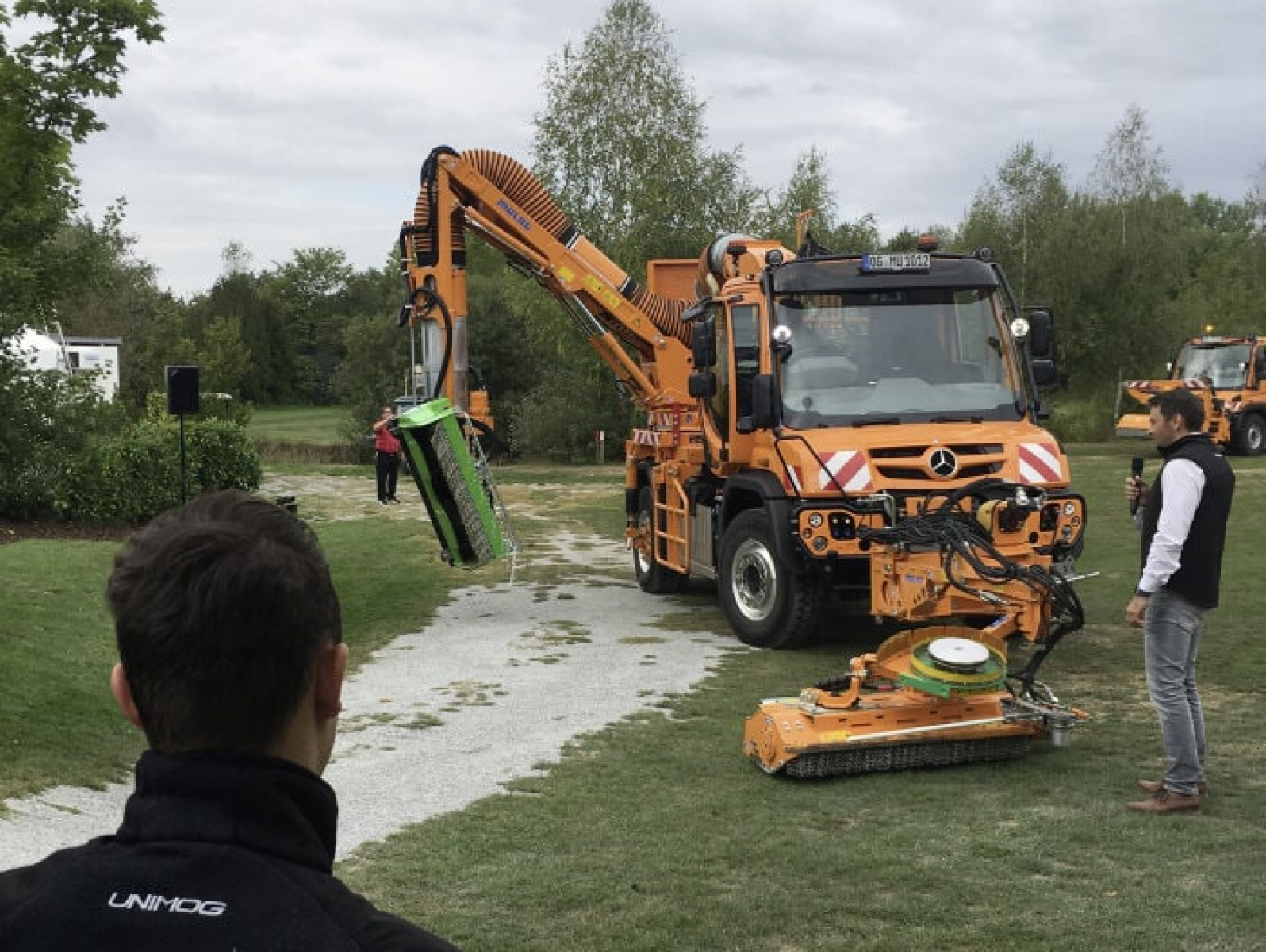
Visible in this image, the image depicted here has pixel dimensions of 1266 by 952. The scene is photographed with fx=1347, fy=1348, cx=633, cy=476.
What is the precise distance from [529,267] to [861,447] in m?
5.59

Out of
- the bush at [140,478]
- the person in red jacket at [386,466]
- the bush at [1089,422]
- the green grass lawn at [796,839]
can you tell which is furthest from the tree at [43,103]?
the bush at [1089,422]

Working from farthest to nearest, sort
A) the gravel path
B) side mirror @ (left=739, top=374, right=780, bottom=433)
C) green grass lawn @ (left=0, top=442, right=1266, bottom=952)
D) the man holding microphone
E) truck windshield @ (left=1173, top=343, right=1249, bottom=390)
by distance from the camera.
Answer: truck windshield @ (left=1173, top=343, right=1249, bottom=390)
side mirror @ (left=739, top=374, right=780, bottom=433)
the gravel path
the man holding microphone
green grass lawn @ (left=0, top=442, right=1266, bottom=952)

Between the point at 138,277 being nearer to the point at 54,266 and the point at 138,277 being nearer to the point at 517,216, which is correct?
the point at 517,216

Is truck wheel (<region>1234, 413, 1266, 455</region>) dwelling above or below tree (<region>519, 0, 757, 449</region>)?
below

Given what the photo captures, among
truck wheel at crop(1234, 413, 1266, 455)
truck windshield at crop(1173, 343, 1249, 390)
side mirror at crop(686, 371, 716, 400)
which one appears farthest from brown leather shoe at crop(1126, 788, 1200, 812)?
truck wheel at crop(1234, 413, 1266, 455)

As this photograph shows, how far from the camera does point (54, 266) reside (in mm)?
8508

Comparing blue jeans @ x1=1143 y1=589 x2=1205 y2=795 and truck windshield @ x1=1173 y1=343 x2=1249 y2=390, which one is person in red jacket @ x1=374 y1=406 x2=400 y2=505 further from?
blue jeans @ x1=1143 y1=589 x2=1205 y2=795

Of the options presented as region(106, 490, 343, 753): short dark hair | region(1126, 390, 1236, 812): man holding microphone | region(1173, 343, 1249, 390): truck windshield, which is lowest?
region(1126, 390, 1236, 812): man holding microphone

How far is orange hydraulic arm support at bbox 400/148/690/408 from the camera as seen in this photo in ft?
43.3

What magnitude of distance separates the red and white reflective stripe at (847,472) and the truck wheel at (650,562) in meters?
3.92

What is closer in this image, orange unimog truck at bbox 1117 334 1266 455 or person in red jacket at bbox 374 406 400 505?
person in red jacket at bbox 374 406 400 505

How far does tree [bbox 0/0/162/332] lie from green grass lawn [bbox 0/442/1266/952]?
8.92 feet

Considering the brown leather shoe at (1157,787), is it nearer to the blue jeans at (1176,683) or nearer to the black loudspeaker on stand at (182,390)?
the blue jeans at (1176,683)

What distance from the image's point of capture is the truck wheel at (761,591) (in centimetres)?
1030
